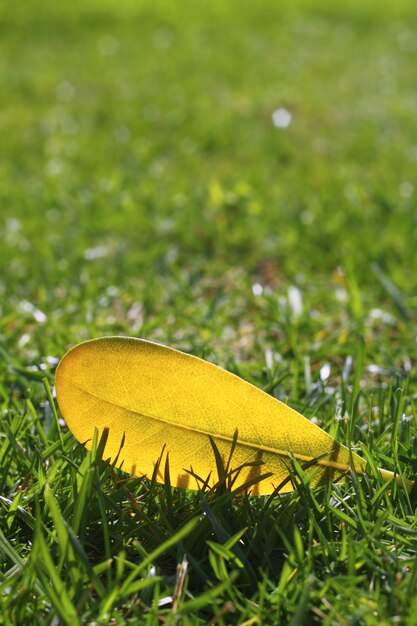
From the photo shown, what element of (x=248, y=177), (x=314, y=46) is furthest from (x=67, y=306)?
(x=314, y=46)

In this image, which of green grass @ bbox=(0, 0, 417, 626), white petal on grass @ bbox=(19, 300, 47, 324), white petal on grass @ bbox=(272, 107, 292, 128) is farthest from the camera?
white petal on grass @ bbox=(272, 107, 292, 128)

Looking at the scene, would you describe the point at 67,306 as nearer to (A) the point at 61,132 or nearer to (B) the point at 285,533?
(B) the point at 285,533

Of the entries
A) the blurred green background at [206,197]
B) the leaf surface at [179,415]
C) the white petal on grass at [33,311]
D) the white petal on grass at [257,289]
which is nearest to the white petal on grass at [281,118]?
the blurred green background at [206,197]

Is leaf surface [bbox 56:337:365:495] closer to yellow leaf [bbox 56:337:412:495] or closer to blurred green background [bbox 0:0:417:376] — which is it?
yellow leaf [bbox 56:337:412:495]

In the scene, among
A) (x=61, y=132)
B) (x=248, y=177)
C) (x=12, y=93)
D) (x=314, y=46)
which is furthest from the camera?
(x=314, y=46)

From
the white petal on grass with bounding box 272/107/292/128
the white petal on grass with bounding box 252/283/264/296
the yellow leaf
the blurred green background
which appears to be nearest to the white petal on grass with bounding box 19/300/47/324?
A: the blurred green background

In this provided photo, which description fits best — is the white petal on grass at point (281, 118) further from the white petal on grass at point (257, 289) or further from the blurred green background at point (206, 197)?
the white petal on grass at point (257, 289)

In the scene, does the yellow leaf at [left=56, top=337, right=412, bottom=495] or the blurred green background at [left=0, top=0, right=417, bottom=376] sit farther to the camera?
the blurred green background at [left=0, top=0, right=417, bottom=376]
